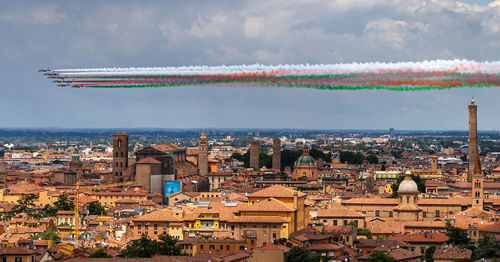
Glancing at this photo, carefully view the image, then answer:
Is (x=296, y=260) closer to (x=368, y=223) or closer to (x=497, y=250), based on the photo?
(x=497, y=250)

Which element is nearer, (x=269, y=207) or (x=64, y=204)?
(x=269, y=207)

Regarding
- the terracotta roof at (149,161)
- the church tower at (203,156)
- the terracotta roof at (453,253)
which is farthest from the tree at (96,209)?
the church tower at (203,156)

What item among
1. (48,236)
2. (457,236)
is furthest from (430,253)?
(48,236)

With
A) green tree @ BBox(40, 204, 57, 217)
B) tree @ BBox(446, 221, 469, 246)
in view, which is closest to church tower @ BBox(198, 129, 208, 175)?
green tree @ BBox(40, 204, 57, 217)

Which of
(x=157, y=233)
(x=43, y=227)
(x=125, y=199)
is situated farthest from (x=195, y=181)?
(x=157, y=233)

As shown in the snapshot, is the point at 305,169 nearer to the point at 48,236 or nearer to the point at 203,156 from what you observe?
the point at 203,156

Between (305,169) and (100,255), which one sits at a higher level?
(305,169)
